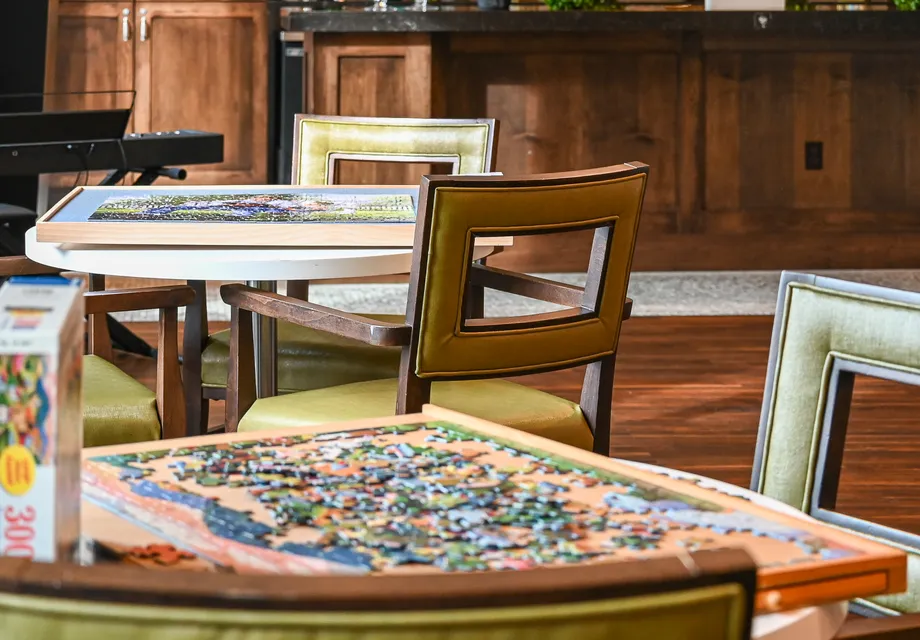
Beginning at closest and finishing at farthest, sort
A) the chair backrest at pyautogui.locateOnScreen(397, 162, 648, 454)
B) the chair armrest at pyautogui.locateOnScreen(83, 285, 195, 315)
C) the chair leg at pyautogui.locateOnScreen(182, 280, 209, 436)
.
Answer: the chair backrest at pyautogui.locateOnScreen(397, 162, 648, 454) < the chair armrest at pyautogui.locateOnScreen(83, 285, 195, 315) < the chair leg at pyautogui.locateOnScreen(182, 280, 209, 436)

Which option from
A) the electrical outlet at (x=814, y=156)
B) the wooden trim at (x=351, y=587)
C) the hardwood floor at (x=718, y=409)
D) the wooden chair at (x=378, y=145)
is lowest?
the hardwood floor at (x=718, y=409)

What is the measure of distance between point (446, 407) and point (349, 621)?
1.58 metres

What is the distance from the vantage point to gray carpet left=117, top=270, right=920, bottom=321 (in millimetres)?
5090

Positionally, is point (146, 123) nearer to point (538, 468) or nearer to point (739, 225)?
point (739, 225)

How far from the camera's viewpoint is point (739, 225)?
5840 millimetres

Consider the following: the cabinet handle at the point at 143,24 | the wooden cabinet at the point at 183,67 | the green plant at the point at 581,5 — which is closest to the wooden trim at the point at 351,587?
the green plant at the point at 581,5

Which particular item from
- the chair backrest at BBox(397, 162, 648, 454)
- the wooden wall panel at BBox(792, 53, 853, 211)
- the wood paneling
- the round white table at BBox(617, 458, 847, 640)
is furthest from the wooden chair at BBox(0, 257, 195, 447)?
the wooden wall panel at BBox(792, 53, 853, 211)

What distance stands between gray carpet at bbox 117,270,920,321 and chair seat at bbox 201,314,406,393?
87.3 inches

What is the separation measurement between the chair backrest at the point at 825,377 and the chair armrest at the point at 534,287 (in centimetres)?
76

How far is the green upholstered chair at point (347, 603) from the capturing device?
54 centimetres

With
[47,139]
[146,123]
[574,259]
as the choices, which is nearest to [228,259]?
[47,139]

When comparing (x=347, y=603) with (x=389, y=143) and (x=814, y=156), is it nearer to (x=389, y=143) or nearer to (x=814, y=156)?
(x=389, y=143)

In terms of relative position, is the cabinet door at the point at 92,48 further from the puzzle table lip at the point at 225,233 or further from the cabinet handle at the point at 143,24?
the puzzle table lip at the point at 225,233

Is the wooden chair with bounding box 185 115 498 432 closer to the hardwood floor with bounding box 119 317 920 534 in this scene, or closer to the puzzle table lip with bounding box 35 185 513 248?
the puzzle table lip with bounding box 35 185 513 248
